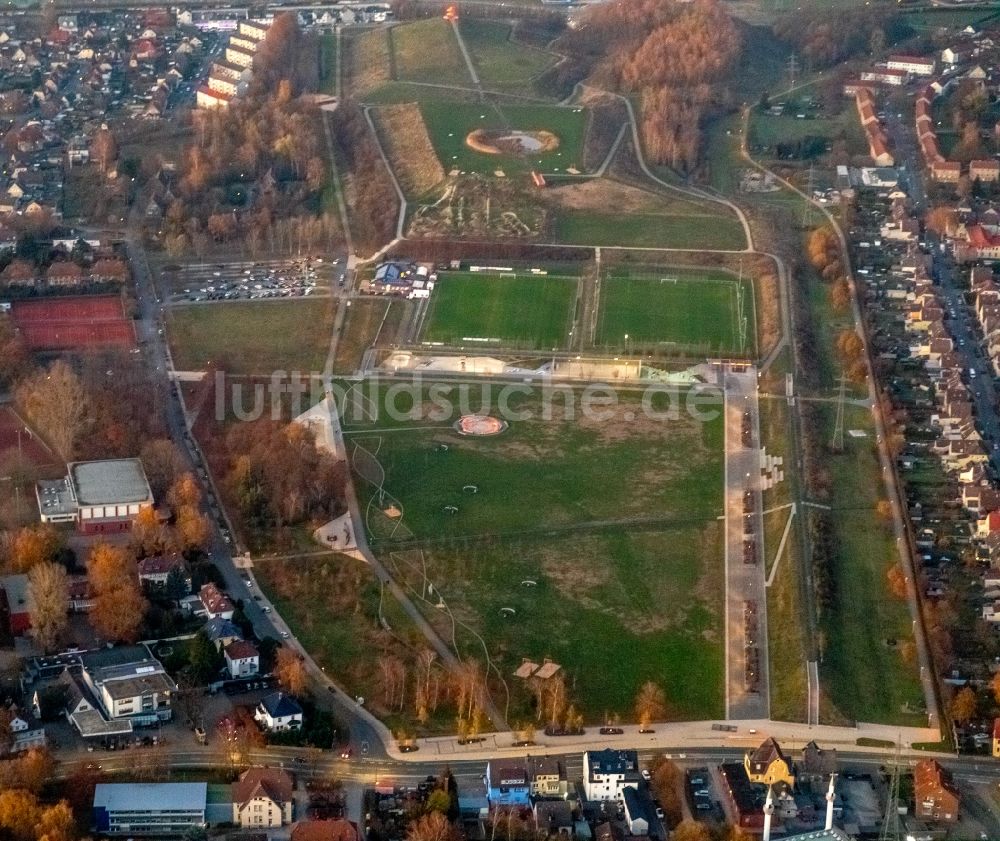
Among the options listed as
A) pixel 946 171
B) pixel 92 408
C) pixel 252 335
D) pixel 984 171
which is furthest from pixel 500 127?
pixel 92 408

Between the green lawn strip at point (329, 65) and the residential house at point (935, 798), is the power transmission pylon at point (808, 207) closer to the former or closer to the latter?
the green lawn strip at point (329, 65)

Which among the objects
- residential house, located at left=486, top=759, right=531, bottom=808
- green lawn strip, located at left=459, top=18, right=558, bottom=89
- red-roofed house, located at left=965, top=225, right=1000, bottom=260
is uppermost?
residential house, located at left=486, top=759, right=531, bottom=808

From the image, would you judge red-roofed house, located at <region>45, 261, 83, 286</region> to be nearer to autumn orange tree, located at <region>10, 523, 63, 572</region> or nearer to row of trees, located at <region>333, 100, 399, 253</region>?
row of trees, located at <region>333, 100, 399, 253</region>

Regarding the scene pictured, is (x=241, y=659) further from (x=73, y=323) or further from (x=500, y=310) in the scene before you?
(x=500, y=310)

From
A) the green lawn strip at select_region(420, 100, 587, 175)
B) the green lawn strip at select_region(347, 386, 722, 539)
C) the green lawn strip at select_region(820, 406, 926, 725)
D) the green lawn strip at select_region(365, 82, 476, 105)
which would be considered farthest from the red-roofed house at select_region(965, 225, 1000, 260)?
the green lawn strip at select_region(365, 82, 476, 105)

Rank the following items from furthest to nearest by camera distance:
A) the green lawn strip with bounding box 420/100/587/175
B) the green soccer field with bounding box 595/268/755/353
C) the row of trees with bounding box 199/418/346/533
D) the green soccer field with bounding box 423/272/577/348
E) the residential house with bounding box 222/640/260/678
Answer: the green lawn strip with bounding box 420/100/587/175 → the green soccer field with bounding box 423/272/577/348 → the green soccer field with bounding box 595/268/755/353 → the row of trees with bounding box 199/418/346/533 → the residential house with bounding box 222/640/260/678

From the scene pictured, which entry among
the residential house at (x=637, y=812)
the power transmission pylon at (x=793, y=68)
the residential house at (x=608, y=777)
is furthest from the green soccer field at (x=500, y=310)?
the power transmission pylon at (x=793, y=68)
